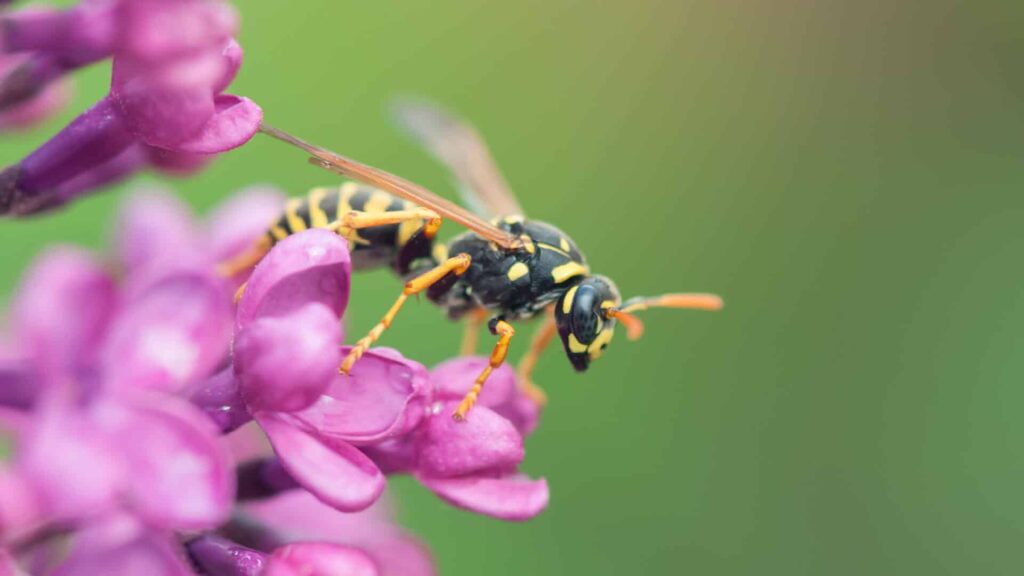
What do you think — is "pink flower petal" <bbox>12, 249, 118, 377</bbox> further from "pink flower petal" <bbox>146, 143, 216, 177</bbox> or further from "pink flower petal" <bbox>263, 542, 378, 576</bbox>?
"pink flower petal" <bbox>263, 542, 378, 576</bbox>

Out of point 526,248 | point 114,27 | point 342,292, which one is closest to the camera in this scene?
point 114,27

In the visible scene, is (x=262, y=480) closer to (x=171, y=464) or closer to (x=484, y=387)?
(x=484, y=387)

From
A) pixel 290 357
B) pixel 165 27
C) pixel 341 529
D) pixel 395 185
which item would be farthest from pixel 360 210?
pixel 165 27

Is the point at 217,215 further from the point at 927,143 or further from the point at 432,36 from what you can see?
the point at 927,143

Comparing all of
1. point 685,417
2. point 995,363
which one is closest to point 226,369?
point 685,417

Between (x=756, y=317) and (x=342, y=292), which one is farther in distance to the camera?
(x=756, y=317)
